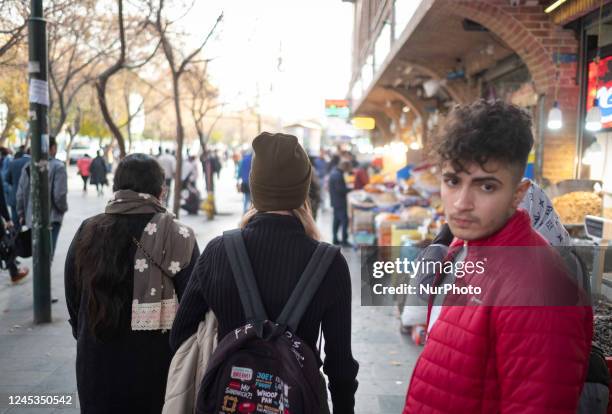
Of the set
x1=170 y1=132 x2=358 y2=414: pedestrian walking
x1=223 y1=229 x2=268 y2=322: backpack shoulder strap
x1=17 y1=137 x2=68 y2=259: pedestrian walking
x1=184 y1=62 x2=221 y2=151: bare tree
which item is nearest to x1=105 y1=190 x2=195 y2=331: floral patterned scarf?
x1=170 y1=132 x2=358 y2=414: pedestrian walking

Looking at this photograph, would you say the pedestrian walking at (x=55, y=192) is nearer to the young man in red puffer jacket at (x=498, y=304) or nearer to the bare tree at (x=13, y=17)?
the bare tree at (x=13, y=17)

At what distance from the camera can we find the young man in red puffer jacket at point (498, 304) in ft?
4.46

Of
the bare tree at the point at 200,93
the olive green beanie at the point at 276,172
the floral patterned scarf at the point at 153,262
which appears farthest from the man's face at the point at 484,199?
the bare tree at the point at 200,93

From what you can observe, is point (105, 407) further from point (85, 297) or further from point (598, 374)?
point (598, 374)

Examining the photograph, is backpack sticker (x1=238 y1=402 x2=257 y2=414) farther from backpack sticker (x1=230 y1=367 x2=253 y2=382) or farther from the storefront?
the storefront

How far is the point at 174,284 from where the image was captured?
3018 millimetres

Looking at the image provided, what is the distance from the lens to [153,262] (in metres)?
2.89

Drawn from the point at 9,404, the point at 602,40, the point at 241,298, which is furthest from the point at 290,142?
the point at 602,40

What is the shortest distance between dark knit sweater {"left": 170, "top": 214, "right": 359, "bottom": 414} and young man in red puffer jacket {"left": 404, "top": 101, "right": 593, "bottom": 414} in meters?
0.45

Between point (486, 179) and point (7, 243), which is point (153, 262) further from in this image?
point (7, 243)

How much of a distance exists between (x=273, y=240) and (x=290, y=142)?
37cm

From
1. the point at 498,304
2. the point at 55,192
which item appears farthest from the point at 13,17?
the point at 498,304

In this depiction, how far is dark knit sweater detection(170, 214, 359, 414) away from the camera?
1981 mm

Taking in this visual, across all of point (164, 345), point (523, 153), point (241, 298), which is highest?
point (523, 153)
